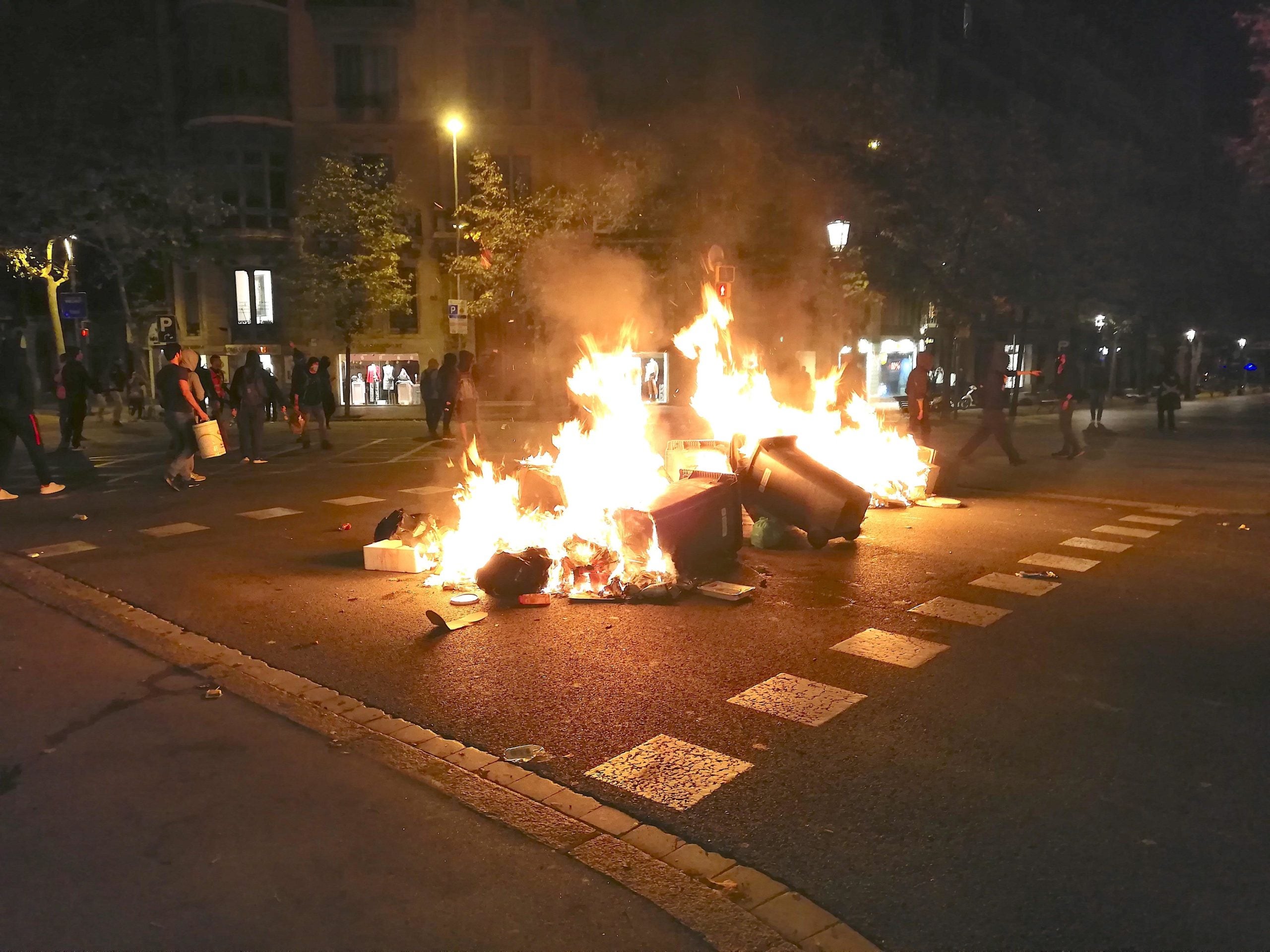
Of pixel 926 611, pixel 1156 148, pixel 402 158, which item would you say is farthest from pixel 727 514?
pixel 1156 148

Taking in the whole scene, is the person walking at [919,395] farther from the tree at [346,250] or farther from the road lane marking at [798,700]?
the tree at [346,250]

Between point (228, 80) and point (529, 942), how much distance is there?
34.7m

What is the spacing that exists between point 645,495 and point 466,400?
734cm

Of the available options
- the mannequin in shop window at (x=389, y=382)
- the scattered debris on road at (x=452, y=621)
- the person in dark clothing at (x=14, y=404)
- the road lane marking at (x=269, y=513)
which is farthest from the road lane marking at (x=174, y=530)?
the mannequin in shop window at (x=389, y=382)

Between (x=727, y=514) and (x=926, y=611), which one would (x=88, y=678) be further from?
(x=926, y=611)

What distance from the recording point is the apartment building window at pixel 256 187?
1254 inches

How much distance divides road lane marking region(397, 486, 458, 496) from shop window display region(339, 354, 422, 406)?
22.0m

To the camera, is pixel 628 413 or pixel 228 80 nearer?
pixel 628 413

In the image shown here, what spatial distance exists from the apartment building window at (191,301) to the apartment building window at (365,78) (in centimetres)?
792

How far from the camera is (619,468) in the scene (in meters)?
8.09

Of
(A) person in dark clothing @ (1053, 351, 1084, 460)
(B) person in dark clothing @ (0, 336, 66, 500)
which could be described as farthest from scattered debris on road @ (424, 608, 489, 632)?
(A) person in dark clothing @ (1053, 351, 1084, 460)

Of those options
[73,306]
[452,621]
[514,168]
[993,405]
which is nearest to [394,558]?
[452,621]

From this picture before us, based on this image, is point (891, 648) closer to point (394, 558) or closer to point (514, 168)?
point (394, 558)

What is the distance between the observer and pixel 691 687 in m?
4.95
